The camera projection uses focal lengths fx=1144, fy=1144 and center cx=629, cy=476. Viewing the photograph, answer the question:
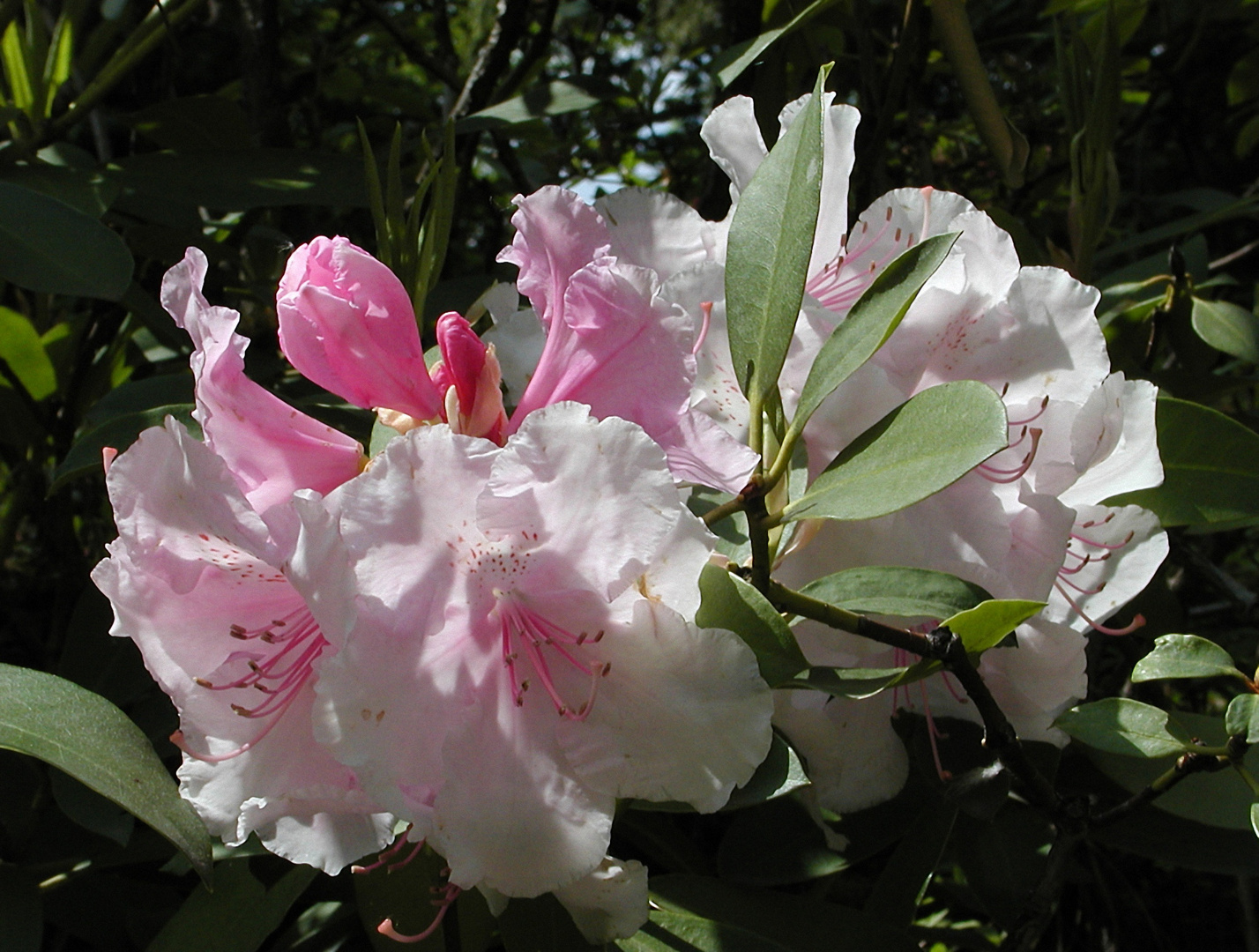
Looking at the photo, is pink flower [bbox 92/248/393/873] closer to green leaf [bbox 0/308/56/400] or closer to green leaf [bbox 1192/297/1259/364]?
green leaf [bbox 0/308/56/400]

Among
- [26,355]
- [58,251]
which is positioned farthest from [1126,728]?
[26,355]

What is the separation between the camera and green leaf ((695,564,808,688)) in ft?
2.13

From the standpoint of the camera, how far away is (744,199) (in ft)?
2.59

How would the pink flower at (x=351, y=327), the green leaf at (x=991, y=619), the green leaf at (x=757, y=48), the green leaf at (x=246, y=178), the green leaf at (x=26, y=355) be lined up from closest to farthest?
1. the green leaf at (x=991, y=619)
2. the pink flower at (x=351, y=327)
3. the green leaf at (x=757, y=48)
4. the green leaf at (x=246, y=178)
5. the green leaf at (x=26, y=355)

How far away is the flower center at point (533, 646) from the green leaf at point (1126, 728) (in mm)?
360

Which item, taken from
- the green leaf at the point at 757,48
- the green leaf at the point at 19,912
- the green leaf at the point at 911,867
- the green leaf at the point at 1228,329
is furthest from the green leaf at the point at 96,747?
the green leaf at the point at 1228,329

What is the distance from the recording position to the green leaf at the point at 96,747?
2.07ft

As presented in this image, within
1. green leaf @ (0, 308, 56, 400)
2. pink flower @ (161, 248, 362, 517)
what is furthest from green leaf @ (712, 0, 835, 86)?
green leaf @ (0, 308, 56, 400)

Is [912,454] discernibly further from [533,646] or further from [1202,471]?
[1202,471]

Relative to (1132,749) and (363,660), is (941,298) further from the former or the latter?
(363,660)

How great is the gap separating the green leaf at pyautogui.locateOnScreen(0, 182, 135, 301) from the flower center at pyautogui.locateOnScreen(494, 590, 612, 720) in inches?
20.6

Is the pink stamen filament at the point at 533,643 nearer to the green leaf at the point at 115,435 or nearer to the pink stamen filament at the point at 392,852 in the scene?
the pink stamen filament at the point at 392,852

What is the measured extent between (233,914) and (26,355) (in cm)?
91

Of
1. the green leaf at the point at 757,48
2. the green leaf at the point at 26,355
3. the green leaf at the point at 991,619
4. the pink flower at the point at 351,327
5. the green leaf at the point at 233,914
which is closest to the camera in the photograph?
the green leaf at the point at 991,619
